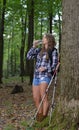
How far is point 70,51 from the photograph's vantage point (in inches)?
267

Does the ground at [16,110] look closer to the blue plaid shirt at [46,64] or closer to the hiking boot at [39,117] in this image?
the hiking boot at [39,117]

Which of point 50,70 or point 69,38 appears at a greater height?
point 69,38

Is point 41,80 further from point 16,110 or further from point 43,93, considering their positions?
point 16,110

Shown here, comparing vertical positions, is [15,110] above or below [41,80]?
below

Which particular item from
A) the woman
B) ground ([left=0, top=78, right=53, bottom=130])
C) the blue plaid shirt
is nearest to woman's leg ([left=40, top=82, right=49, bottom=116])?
the woman

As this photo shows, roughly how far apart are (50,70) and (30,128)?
1.34m

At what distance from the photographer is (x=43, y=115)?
764 centimetres

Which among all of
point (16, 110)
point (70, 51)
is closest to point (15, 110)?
point (16, 110)

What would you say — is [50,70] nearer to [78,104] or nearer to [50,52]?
[50,52]

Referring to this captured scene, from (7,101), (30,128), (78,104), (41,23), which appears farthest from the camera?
(41,23)

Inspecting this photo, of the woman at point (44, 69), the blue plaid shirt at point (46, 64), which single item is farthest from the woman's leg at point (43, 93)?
the blue plaid shirt at point (46, 64)

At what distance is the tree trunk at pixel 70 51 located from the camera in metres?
6.72

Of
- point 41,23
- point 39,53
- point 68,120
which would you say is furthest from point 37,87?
point 41,23

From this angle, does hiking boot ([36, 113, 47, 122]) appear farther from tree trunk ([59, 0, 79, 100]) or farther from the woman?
tree trunk ([59, 0, 79, 100])
